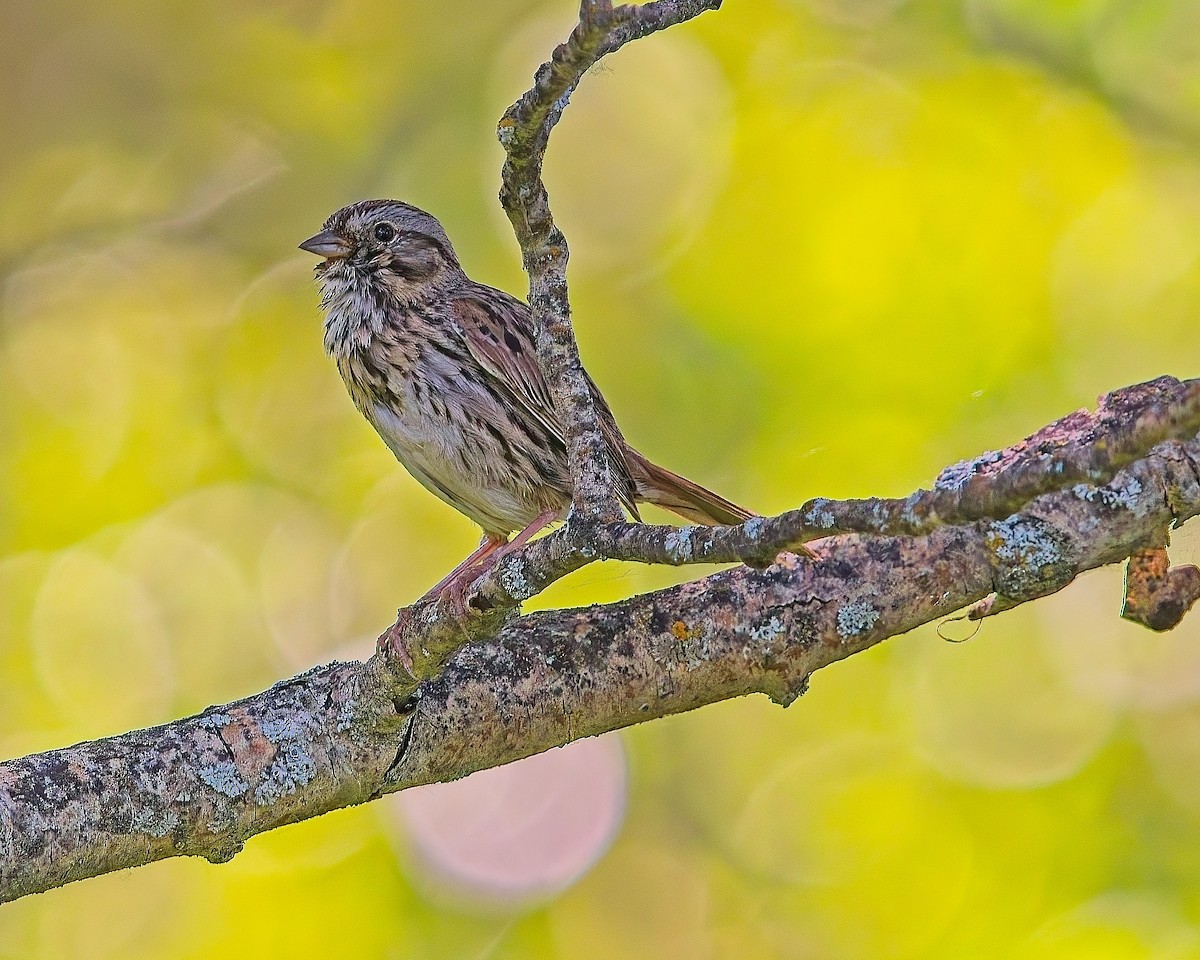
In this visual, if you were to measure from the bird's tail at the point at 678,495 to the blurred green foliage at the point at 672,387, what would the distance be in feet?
1.16

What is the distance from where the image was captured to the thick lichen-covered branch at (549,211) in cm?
255

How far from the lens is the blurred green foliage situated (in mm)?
4871

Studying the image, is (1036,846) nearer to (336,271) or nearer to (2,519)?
(336,271)

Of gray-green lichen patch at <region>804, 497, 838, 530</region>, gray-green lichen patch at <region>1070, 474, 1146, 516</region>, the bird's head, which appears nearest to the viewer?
gray-green lichen patch at <region>804, 497, 838, 530</region>

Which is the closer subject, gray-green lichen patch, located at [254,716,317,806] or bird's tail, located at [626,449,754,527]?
gray-green lichen patch, located at [254,716,317,806]

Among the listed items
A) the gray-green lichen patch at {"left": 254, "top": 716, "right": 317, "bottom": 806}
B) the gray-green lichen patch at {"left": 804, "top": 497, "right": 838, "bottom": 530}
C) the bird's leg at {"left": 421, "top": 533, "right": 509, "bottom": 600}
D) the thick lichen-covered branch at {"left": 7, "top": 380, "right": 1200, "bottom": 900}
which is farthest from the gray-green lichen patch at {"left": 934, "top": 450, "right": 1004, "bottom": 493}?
the gray-green lichen patch at {"left": 254, "top": 716, "right": 317, "bottom": 806}

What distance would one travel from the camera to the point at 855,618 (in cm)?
356

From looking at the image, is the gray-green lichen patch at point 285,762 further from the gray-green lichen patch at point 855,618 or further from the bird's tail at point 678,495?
the bird's tail at point 678,495

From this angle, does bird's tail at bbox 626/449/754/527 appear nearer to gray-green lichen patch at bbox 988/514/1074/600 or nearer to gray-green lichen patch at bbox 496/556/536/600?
gray-green lichen patch at bbox 988/514/1074/600

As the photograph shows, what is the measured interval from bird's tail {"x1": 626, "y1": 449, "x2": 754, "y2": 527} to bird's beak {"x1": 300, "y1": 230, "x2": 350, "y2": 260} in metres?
1.19

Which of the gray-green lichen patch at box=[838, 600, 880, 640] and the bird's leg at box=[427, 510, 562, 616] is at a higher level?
the bird's leg at box=[427, 510, 562, 616]

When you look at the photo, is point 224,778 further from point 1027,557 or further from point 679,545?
point 1027,557

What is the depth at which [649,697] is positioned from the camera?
356 centimetres

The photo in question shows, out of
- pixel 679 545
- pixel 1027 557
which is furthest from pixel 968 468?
pixel 679 545
